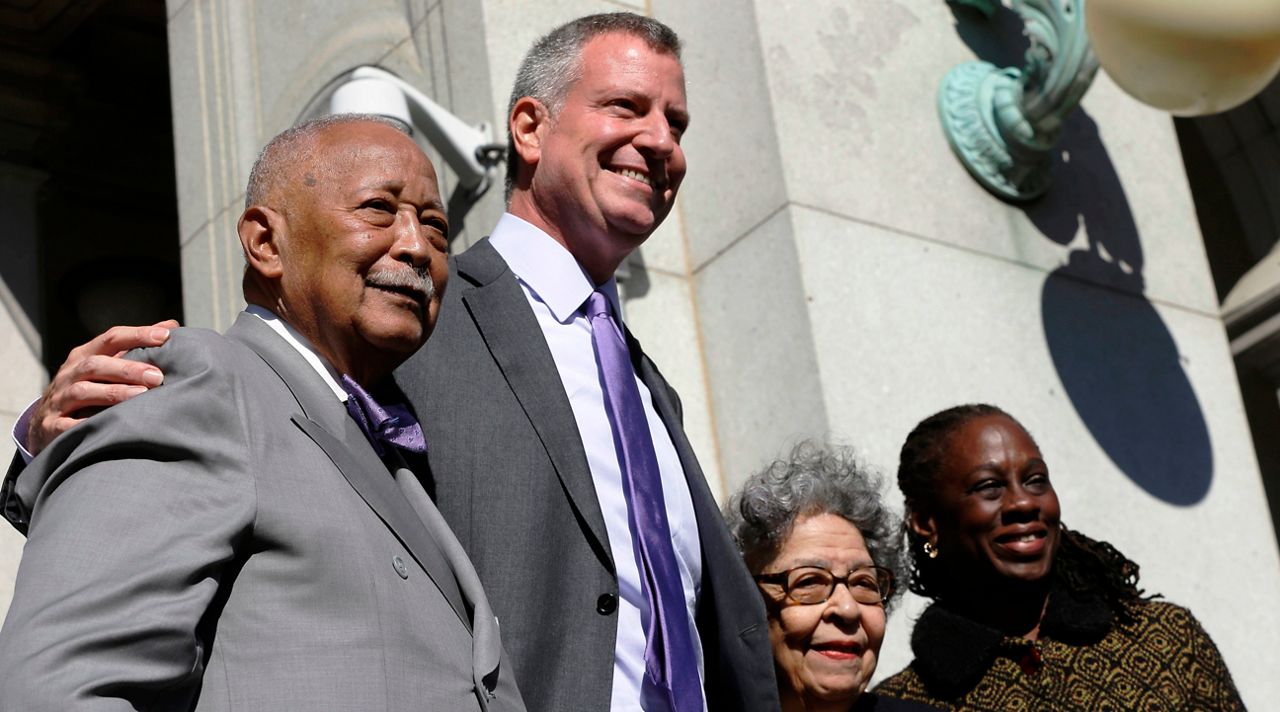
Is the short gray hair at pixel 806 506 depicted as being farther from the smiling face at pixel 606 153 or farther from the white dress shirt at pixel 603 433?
the smiling face at pixel 606 153

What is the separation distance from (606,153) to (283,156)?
959mm

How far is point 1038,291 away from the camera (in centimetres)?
575

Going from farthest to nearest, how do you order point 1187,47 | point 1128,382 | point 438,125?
point 1128,382 < point 438,125 < point 1187,47

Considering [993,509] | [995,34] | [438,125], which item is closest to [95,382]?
[993,509]

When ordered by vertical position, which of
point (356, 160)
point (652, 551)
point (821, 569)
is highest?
point (356, 160)

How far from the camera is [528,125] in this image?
12.2ft

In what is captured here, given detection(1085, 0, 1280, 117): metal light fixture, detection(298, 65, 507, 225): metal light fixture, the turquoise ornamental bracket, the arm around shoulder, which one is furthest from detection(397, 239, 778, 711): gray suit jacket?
the turquoise ornamental bracket

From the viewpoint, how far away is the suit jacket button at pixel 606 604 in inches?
120

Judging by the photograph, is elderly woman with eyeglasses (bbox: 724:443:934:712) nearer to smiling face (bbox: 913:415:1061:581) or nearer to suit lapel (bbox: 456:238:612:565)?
smiling face (bbox: 913:415:1061:581)

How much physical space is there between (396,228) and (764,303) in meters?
2.64

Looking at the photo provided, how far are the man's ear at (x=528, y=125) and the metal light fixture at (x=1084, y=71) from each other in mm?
1729

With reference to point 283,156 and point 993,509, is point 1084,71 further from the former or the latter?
point 283,156

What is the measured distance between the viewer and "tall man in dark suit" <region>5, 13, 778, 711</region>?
3.04 metres

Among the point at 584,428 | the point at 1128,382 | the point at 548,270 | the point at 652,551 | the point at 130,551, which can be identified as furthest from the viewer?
the point at 1128,382
